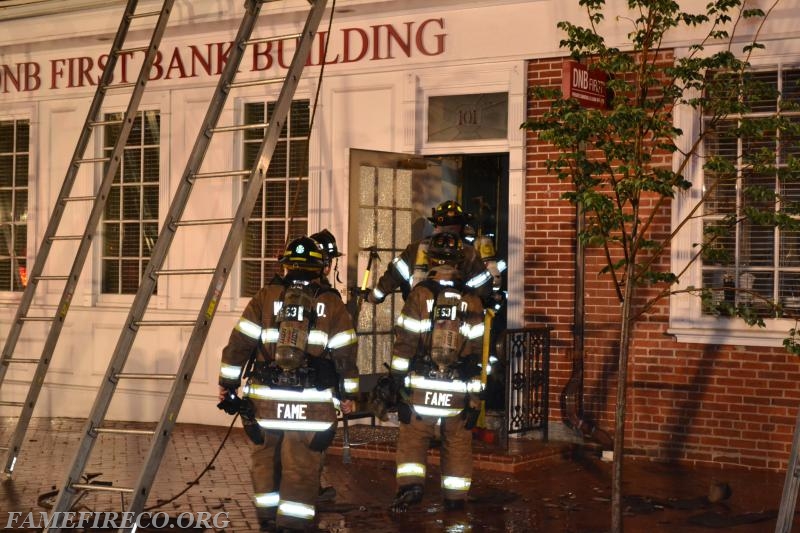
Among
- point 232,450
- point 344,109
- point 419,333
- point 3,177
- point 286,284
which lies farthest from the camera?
point 3,177

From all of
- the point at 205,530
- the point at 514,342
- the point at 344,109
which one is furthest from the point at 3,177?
the point at 205,530

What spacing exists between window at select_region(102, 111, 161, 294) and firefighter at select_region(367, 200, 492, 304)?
471 centimetres

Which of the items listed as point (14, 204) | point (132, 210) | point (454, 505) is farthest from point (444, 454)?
point (14, 204)

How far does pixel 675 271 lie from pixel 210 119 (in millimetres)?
4734

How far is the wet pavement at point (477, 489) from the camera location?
871cm

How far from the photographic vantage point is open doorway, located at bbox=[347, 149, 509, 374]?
1157cm

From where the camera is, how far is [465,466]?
9.03 m

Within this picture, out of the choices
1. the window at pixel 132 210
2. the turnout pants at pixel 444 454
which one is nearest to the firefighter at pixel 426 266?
the turnout pants at pixel 444 454

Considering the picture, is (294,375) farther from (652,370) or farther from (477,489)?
(652,370)

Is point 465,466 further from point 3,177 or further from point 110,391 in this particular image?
point 3,177

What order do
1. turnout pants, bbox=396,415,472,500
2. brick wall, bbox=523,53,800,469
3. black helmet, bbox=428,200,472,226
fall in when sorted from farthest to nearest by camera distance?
brick wall, bbox=523,53,800,469 < black helmet, bbox=428,200,472,226 < turnout pants, bbox=396,415,472,500

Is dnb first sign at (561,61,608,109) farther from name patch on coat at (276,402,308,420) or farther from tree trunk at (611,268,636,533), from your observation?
name patch on coat at (276,402,308,420)

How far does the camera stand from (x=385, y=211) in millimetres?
11898

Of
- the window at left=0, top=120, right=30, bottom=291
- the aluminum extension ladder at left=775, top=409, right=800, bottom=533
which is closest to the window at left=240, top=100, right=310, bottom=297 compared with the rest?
the window at left=0, top=120, right=30, bottom=291
